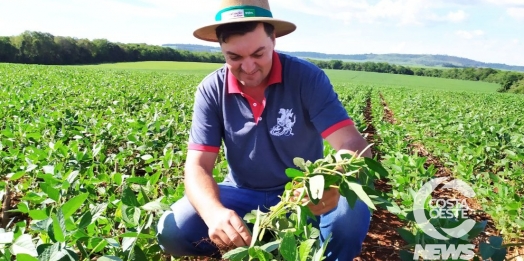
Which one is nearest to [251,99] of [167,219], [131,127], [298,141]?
[298,141]

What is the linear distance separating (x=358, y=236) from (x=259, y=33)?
1.02 m

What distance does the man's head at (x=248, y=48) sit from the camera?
1.95 metres

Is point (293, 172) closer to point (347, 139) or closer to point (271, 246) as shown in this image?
point (271, 246)

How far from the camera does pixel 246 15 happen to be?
1.97 metres

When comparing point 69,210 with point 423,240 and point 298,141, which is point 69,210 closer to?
point 423,240

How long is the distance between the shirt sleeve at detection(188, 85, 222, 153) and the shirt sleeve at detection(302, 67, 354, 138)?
18.8 inches

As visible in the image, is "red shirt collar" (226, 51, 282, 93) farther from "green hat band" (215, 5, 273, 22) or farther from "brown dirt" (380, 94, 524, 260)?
"brown dirt" (380, 94, 524, 260)

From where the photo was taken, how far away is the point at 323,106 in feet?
7.04

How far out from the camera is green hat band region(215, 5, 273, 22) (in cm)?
197

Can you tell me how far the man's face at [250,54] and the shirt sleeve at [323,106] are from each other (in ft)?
0.79

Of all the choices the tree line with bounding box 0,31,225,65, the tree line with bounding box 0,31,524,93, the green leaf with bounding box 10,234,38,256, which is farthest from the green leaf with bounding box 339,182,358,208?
the tree line with bounding box 0,31,225,65

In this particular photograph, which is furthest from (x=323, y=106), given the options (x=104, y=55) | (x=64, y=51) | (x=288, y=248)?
(x=104, y=55)

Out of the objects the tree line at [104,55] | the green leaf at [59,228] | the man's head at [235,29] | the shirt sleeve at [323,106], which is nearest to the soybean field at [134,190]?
the green leaf at [59,228]

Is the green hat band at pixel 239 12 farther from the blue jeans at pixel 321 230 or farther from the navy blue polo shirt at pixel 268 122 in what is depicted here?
the blue jeans at pixel 321 230
